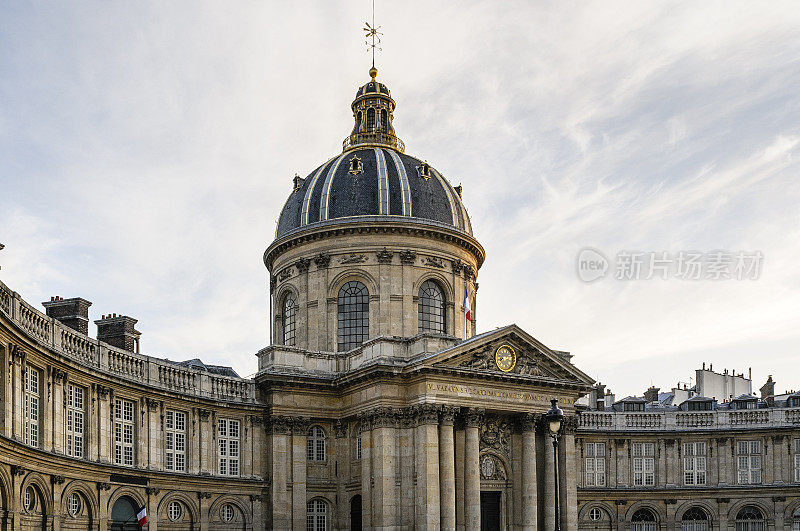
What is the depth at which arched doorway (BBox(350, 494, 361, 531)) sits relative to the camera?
2272 inches

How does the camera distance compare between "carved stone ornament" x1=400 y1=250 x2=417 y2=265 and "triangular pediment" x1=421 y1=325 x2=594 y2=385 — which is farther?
"carved stone ornament" x1=400 y1=250 x2=417 y2=265

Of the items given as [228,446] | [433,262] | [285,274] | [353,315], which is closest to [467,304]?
[433,262]

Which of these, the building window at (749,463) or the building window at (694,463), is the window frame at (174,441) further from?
the building window at (749,463)

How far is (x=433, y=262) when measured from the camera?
210 feet

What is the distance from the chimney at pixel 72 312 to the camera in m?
47.6

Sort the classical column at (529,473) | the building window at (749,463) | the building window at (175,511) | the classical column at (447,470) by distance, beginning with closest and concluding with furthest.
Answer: the building window at (175,511), the classical column at (447,470), the classical column at (529,473), the building window at (749,463)

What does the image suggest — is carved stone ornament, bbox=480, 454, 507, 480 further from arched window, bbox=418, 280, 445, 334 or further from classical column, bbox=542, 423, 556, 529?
arched window, bbox=418, 280, 445, 334

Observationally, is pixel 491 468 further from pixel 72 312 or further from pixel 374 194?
pixel 72 312

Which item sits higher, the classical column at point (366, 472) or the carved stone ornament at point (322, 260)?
the carved stone ornament at point (322, 260)

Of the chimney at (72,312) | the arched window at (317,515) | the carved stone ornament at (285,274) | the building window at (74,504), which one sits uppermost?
the carved stone ornament at (285,274)

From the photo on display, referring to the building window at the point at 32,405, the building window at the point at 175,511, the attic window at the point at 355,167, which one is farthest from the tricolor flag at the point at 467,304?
the building window at the point at 32,405

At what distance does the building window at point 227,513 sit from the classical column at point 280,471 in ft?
6.66

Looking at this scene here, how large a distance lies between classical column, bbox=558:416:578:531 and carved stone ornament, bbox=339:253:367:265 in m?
14.4

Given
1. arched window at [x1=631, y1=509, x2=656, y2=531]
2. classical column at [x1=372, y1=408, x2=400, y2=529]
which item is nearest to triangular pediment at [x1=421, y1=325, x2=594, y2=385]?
classical column at [x1=372, y1=408, x2=400, y2=529]
